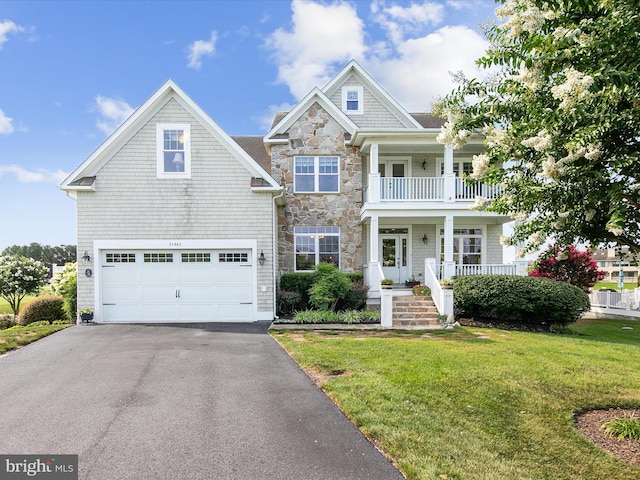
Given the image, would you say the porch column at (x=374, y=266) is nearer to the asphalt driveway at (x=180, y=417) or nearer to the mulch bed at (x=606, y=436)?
the asphalt driveway at (x=180, y=417)

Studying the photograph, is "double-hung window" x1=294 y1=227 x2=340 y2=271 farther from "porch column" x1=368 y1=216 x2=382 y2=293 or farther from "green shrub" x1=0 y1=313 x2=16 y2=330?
"green shrub" x1=0 y1=313 x2=16 y2=330

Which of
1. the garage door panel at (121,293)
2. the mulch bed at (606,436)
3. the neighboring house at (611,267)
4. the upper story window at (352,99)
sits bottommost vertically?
the neighboring house at (611,267)

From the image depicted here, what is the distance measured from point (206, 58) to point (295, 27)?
479cm

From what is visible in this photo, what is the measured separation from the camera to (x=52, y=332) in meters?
11.3

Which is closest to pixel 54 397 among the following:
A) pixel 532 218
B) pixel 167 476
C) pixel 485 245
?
pixel 167 476

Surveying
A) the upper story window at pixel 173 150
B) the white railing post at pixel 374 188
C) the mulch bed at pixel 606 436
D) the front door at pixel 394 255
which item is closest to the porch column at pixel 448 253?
the front door at pixel 394 255

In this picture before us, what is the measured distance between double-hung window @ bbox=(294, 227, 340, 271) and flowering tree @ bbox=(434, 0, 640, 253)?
1111 centimetres

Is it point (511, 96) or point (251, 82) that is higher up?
point (251, 82)

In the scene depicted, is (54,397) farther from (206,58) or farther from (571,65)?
(206,58)

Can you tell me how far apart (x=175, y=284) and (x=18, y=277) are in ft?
31.8

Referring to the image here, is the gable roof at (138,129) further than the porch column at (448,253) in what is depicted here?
No

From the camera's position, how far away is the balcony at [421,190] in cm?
1514

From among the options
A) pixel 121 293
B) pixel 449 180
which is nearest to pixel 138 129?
pixel 121 293

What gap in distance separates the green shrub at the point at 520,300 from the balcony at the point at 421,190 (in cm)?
377
